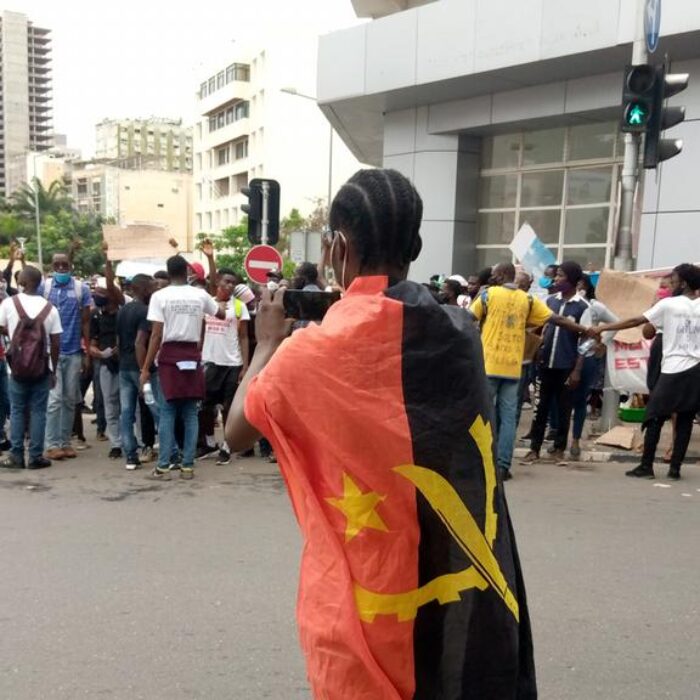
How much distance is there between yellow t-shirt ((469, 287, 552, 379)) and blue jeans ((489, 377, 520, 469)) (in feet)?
0.30

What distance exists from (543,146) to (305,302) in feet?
41.7

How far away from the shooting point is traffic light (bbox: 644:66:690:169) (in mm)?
7641

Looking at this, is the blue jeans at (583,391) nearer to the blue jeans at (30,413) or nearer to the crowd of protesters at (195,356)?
the crowd of protesters at (195,356)

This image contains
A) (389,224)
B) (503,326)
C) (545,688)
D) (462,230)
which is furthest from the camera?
(462,230)

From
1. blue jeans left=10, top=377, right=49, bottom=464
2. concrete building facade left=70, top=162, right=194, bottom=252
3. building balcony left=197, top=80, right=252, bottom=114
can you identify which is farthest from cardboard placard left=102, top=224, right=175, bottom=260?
concrete building facade left=70, top=162, right=194, bottom=252

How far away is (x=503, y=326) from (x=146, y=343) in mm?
3102

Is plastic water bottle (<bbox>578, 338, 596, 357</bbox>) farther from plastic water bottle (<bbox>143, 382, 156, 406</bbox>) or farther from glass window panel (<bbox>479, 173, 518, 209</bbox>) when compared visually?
glass window panel (<bbox>479, 173, 518, 209</bbox>)

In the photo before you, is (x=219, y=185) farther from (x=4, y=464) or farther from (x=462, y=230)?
(x=4, y=464)

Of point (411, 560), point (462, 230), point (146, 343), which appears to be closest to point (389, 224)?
point (411, 560)

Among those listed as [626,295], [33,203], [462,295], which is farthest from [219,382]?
[33,203]

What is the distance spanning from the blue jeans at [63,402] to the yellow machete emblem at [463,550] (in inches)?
251

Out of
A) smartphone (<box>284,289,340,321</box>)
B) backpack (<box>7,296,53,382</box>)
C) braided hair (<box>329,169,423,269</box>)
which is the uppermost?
braided hair (<box>329,169,423,269</box>)

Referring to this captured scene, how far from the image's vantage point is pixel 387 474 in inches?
56.2

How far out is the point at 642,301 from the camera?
8.14 meters
